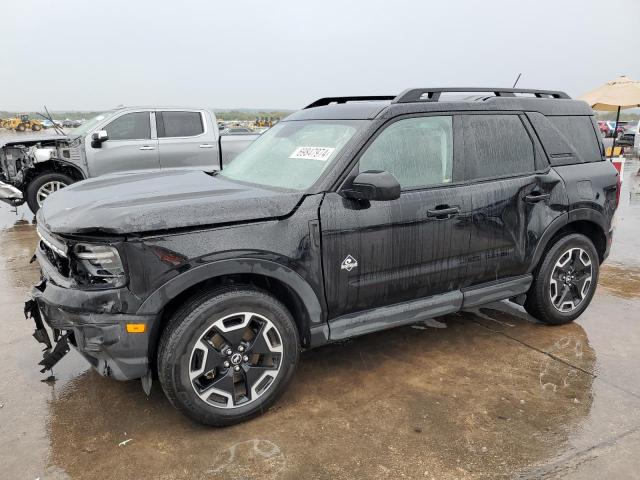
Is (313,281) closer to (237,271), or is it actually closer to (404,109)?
(237,271)

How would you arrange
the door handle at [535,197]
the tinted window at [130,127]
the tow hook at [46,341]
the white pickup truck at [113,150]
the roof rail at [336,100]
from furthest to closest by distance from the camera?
the tinted window at [130,127] → the white pickup truck at [113,150] → the roof rail at [336,100] → the door handle at [535,197] → the tow hook at [46,341]

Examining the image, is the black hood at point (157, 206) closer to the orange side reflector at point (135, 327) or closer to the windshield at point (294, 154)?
the windshield at point (294, 154)

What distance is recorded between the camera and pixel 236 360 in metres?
2.80

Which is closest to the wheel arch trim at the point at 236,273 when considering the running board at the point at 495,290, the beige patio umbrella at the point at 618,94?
the running board at the point at 495,290

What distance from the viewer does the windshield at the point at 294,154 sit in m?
3.17

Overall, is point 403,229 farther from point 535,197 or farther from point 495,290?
point 535,197

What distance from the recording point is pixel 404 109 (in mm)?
3301

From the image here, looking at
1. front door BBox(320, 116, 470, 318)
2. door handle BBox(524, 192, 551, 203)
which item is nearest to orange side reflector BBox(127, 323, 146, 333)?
front door BBox(320, 116, 470, 318)

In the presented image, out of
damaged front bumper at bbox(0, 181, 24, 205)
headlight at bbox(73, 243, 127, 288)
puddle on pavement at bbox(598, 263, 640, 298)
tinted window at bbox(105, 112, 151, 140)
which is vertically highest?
tinted window at bbox(105, 112, 151, 140)

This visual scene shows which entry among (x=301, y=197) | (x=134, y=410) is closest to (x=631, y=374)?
(x=301, y=197)

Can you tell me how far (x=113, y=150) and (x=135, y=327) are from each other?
6703mm

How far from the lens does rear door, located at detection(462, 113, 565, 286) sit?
11.6 feet

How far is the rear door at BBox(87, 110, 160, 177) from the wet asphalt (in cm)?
475

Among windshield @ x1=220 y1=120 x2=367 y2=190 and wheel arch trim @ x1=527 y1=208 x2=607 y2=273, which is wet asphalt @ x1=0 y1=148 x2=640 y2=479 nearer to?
wheel arch trim @ x1=527 y1=208 x2=607 y2=273
